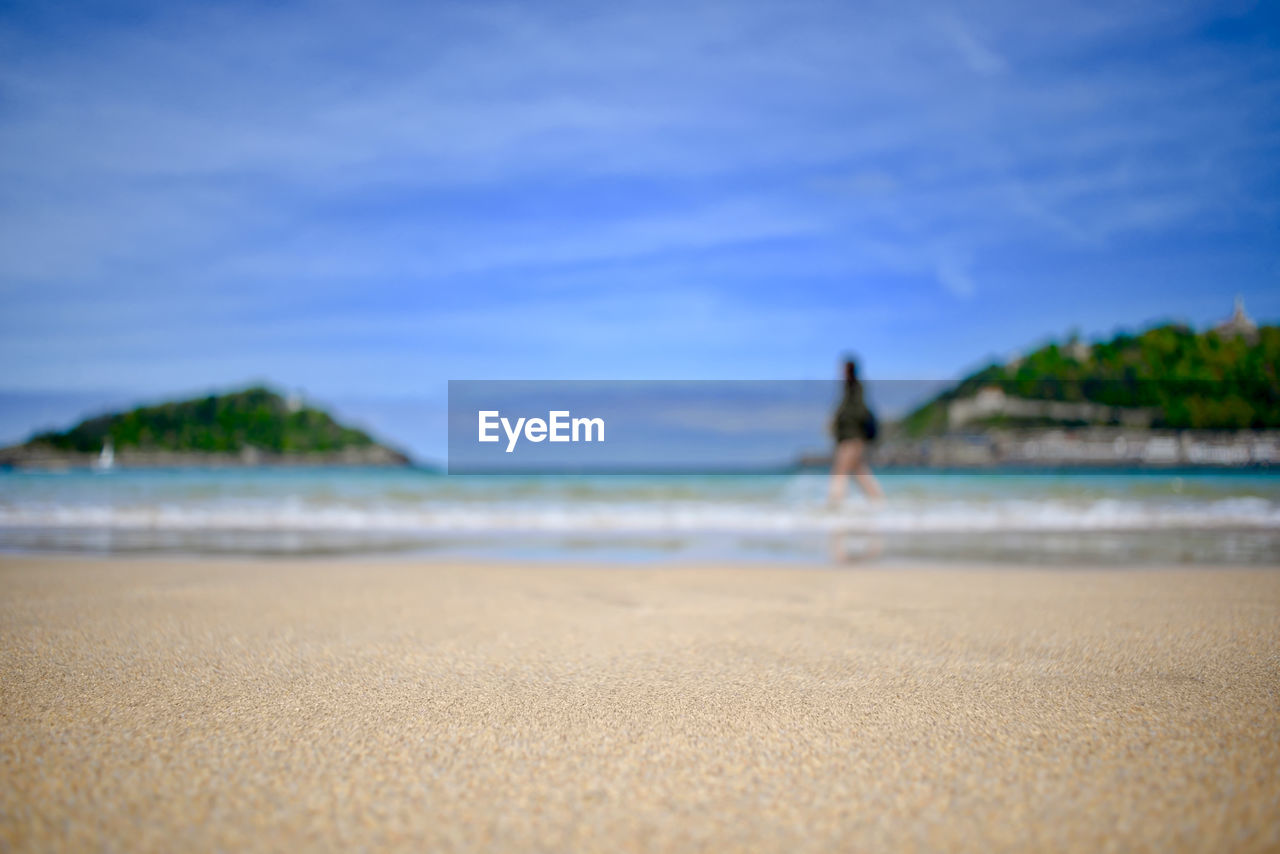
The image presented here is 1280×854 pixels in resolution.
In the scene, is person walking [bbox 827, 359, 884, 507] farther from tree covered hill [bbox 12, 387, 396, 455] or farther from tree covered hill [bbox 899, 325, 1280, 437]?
tree covered hill [bbox 12, 387, 396, 455]

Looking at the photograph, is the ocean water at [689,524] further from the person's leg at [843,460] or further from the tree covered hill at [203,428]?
the tree covered hill at [203,428]

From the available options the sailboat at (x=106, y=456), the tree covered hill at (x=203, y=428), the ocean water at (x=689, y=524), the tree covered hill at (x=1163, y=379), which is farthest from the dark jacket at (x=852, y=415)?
the sailboat at (x=106, y=456)

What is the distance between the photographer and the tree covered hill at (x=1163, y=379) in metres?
18.3

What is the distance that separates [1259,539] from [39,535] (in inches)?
528

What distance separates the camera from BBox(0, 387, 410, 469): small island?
29.2 metres

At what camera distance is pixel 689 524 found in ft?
32.6

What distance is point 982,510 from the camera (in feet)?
35.2

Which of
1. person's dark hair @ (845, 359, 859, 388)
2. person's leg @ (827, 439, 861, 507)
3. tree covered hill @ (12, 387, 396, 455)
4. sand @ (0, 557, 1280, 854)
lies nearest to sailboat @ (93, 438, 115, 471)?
tree covered hill @ (12, 387, 396, 455)

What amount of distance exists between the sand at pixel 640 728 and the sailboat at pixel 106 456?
31248mm

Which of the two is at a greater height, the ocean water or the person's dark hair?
the person's dark hair

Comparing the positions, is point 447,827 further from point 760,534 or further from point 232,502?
point 232,502

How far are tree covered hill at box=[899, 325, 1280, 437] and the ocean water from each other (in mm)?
4661

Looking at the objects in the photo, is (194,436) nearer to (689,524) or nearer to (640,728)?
(689,524)

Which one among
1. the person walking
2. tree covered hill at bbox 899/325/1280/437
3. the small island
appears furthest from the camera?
the small island
